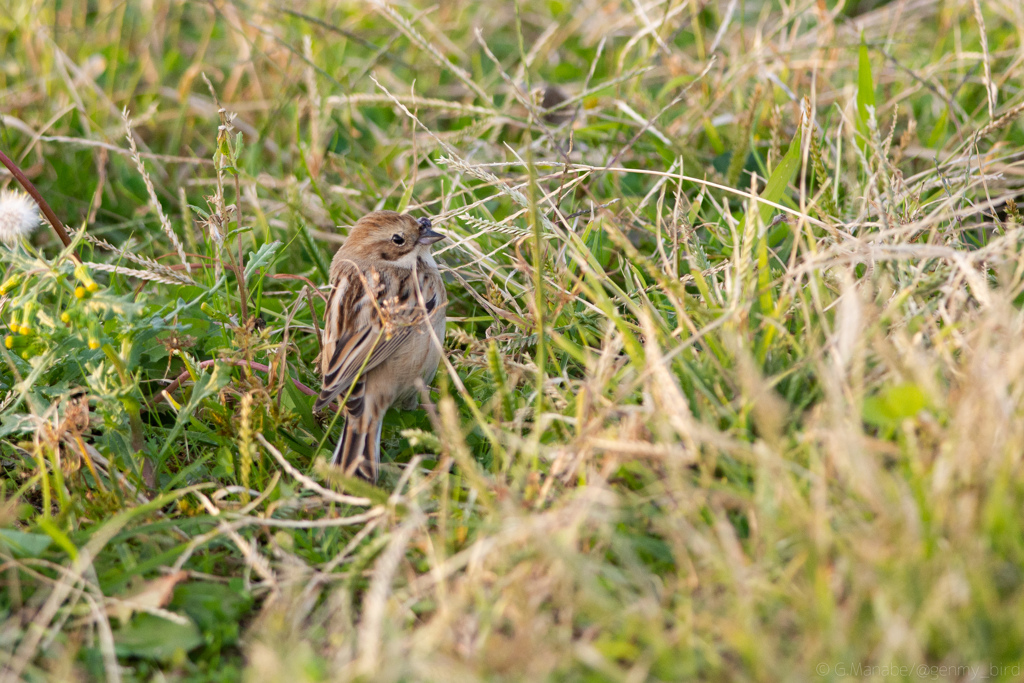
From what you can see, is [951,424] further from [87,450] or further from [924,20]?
[924,20]

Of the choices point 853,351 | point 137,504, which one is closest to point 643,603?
point 853,351

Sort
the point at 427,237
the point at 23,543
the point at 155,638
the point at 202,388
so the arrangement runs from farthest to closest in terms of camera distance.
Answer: the point at 427,237
the point at 202,388
the point at 23,543
the point at 155,638

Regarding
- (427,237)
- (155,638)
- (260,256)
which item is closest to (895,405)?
(155,638)

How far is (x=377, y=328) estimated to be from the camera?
11.6ft

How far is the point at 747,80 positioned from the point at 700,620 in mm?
3965

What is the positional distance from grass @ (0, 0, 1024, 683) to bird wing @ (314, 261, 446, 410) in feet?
0.61

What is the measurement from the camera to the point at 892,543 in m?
1.99

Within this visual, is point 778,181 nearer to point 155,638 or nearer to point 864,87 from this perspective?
point 864,87

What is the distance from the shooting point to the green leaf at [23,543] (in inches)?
102

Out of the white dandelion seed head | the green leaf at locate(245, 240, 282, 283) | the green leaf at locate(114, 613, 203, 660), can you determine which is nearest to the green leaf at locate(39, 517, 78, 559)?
→ the green leaf at locate(114, 613, 203, 660)

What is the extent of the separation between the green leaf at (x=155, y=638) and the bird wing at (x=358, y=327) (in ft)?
3.36

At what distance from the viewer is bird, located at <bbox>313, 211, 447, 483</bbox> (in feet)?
10.7

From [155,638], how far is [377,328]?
1.43 m

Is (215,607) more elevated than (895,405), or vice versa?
(895,405)
